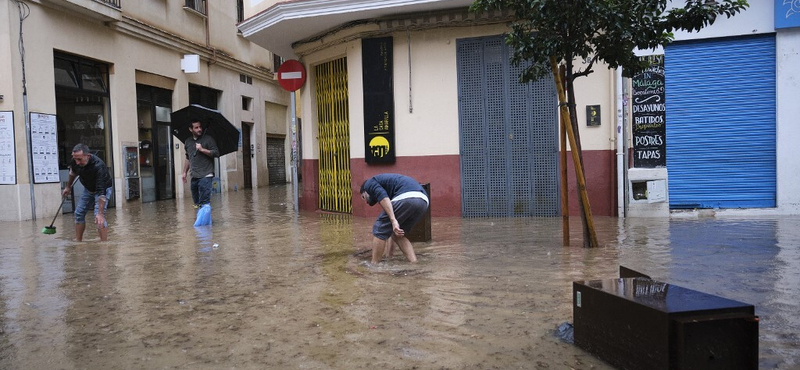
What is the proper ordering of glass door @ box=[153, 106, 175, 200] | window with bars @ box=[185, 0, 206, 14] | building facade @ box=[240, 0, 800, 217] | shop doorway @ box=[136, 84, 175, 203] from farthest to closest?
1. window with bars @ box=[185, 0, 206, 14]
2. glass door @ box=[153, 106, 175, 200]
3. shop doorway @ box=[136, 84, 175, 203]
4. building facade @ box=[240, 0, 800, 217]

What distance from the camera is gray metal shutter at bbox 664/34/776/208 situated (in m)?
10.9

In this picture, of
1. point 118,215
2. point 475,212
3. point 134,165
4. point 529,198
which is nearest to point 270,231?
point 475,212

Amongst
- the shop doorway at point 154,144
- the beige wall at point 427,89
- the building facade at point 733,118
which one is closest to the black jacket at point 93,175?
the beige wall at point 427,89

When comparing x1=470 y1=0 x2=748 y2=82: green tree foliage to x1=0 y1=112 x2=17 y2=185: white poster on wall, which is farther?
x1=0 y1=112 x2=17 y2=185: white poster on wall

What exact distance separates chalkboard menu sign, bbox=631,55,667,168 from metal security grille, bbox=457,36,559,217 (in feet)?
4.48

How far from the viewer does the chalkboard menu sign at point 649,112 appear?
36.2 ft

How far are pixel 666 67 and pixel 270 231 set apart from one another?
7248 mm

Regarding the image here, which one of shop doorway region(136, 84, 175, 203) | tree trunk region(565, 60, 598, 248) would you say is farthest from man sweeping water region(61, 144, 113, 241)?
shop doorway region(136, 84, 175, 203)

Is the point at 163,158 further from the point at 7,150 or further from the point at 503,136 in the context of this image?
the point at 503,136

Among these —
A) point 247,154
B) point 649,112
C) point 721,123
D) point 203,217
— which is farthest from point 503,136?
point 247,154

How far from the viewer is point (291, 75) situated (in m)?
13.5

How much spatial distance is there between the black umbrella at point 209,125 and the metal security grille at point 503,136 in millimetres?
4146

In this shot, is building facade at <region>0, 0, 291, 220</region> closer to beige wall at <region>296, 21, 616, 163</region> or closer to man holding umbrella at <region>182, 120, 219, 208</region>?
man holding umbrella at <region>182, 120, 219, 208</region>

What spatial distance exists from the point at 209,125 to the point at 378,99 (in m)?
3.06
